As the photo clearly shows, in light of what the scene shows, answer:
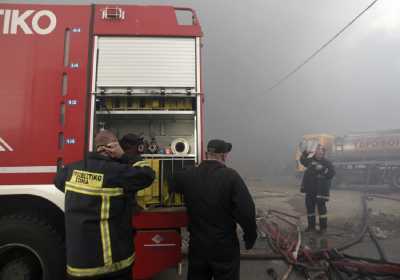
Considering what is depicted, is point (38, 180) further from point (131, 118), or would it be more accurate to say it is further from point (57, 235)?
point (131, 118)

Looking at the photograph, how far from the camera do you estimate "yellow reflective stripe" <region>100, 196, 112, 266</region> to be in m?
1.97

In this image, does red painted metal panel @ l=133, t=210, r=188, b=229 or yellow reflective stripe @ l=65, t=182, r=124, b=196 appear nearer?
yellow reflective stripe @ l=65, t=182, r=124, b=196

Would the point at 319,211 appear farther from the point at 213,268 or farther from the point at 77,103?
the point at 77,103

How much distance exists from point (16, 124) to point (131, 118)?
113cm

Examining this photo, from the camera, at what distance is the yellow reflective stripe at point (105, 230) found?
197 cm

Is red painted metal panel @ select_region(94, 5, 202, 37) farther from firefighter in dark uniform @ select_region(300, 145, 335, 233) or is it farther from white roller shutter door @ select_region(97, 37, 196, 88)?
firefighter in dark uniform @ select_region(300, 145, 335, 233)

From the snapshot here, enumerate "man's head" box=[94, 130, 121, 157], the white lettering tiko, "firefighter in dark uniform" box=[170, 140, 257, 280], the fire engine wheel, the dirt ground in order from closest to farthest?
"man's head" box=[94, 130, 121, 157]
"firefighter in dark uniform" box=[170, 140, 257, 280]
the fire engine wheel
the white lettering tiko
the dirt ground

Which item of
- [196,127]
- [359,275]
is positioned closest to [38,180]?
[196,127]

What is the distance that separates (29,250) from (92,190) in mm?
1493

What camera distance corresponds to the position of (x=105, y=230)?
1.99 metres

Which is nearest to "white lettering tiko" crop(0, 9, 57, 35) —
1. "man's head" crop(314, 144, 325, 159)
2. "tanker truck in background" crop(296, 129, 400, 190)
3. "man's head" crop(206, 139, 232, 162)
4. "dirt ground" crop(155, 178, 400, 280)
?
"man's head" crop(206, 139, 232, 162)

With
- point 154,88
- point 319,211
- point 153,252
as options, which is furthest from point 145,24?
point 319,211

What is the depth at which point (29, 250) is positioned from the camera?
2859 millimetres

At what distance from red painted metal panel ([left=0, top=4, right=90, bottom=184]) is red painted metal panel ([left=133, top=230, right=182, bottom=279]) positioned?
41.1 inches
